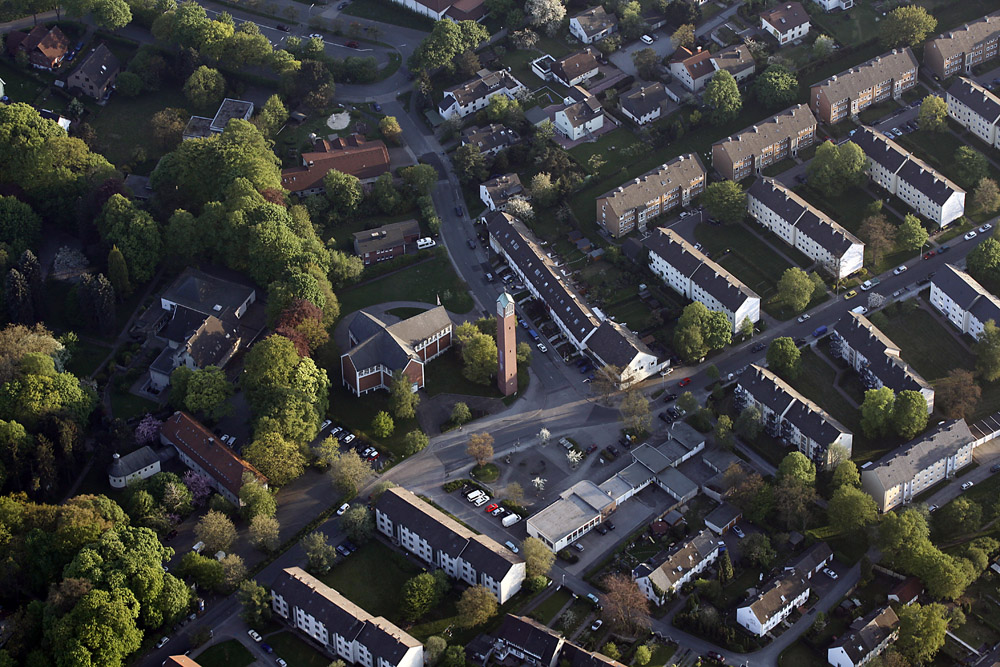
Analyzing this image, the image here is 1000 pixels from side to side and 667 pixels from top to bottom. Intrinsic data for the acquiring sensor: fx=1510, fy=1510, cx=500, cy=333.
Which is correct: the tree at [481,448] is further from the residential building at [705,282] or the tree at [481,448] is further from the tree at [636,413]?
the residential building at [705,282]

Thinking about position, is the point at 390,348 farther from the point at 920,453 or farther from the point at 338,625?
the point at 920,453

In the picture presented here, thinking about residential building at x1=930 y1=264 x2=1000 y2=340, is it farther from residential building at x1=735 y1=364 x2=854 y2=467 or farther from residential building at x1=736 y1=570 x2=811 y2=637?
residential building at x1=736 y1=570 x2=811 y2=637

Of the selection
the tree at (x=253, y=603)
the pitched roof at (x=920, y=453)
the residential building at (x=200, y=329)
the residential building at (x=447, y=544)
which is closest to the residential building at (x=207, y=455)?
the residential building at (x=200, y=329)

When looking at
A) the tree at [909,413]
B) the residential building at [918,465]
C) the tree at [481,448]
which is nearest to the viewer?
the residential building at [918,465]

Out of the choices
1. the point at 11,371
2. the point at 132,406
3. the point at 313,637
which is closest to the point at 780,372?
the point at 313,637

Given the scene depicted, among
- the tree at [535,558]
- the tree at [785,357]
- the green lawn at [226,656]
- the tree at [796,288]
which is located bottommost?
the green lawn at [226,656]

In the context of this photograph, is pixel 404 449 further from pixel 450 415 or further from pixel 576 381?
pixel 576 381
